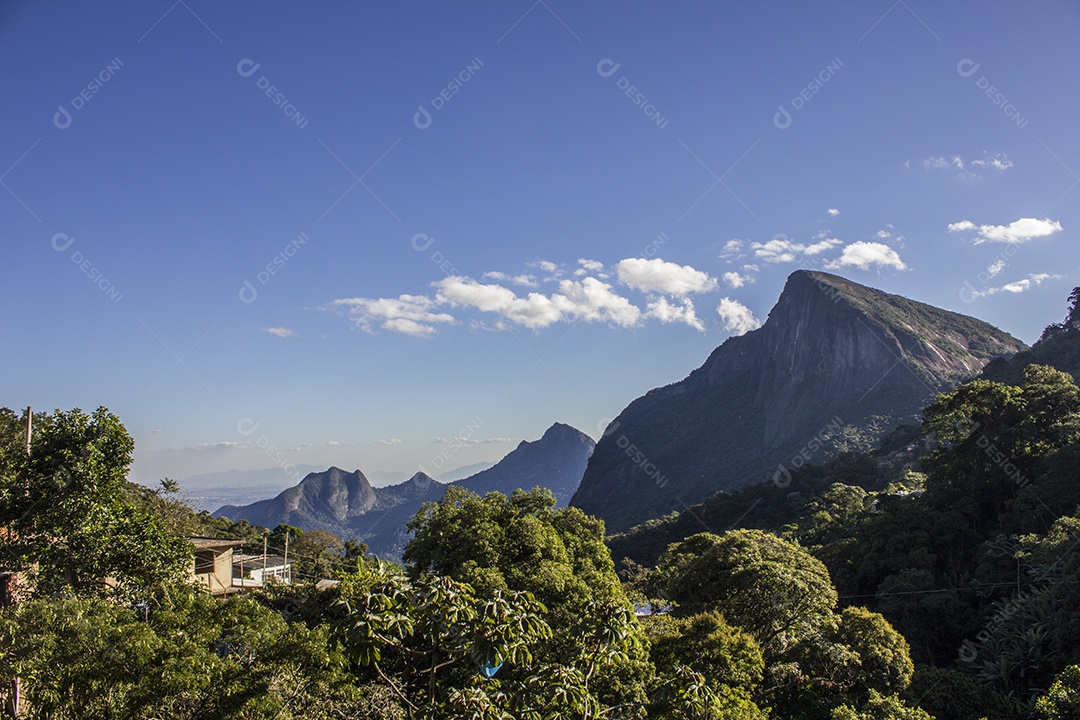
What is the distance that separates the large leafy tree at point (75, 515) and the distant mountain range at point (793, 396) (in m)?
65.8

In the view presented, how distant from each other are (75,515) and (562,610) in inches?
373

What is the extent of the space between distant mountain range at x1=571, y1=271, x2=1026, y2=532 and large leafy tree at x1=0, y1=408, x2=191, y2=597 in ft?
216

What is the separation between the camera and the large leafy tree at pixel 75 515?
423 inches

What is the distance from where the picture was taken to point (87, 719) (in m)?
8.27

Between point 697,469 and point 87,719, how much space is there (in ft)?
394

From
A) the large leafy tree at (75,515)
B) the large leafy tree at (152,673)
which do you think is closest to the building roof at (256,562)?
the large leafy tree at (75,515)

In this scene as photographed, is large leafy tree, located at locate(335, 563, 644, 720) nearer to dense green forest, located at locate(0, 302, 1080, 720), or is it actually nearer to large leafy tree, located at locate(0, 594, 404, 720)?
dense green forest, located at locate(0, 302, 1080, 720)

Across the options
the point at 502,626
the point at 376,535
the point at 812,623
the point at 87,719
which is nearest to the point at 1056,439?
the point at 812,623

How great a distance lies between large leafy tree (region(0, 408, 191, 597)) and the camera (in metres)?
10.7

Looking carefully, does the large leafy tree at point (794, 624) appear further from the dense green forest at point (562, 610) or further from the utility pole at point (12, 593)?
the utility pole at point (12, 593)

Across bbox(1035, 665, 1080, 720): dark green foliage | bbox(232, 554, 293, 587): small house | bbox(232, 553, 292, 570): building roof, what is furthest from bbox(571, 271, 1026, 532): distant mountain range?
bbox(1035, 665, 1080, 720): dark green foliage

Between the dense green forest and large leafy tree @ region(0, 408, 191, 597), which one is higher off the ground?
large leafy tree @ region(0, 408, 191, 597)

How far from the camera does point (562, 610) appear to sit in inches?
520

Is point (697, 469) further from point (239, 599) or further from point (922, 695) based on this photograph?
point (239, 599)
